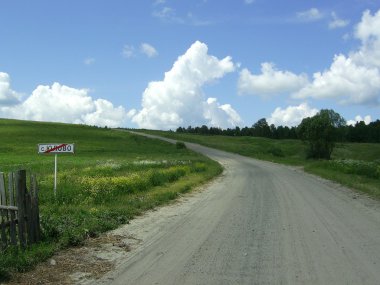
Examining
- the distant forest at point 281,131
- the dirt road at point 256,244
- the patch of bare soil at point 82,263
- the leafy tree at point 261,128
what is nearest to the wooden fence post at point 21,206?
the patch of bare soil at point 82,263

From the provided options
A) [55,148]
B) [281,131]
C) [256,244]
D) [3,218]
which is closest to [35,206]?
[3,218]

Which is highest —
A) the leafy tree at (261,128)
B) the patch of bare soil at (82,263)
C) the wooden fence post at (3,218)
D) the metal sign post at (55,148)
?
the leafy tree at (261,128)

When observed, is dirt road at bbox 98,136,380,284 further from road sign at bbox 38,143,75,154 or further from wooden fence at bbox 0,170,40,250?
road sign at bbox 38,143,75,154

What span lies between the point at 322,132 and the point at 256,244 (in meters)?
57.5

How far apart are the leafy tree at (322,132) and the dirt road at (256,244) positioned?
49.2m

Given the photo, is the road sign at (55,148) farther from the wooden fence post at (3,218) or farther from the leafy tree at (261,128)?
the leafy tree at (261,128)

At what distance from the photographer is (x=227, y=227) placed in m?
11.5

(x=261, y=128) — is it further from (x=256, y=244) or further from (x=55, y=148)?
(x=256, y=244)

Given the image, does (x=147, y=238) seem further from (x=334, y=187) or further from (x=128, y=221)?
(x=334, y=187)

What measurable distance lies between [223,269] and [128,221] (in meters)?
5.30

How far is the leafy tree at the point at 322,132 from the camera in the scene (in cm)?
6425

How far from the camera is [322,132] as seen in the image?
64.5 meters

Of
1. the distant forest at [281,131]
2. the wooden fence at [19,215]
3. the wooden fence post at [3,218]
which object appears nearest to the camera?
the wooden fence post at [3,218]

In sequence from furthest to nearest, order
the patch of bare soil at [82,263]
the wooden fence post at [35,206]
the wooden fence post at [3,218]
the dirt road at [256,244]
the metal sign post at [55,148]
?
the metal sign post at [55,148], the wooden fence post at [35,206], the wooden fence post at [3,218], the dirt road at [256,244], the patch of bare soil at [82,263]
